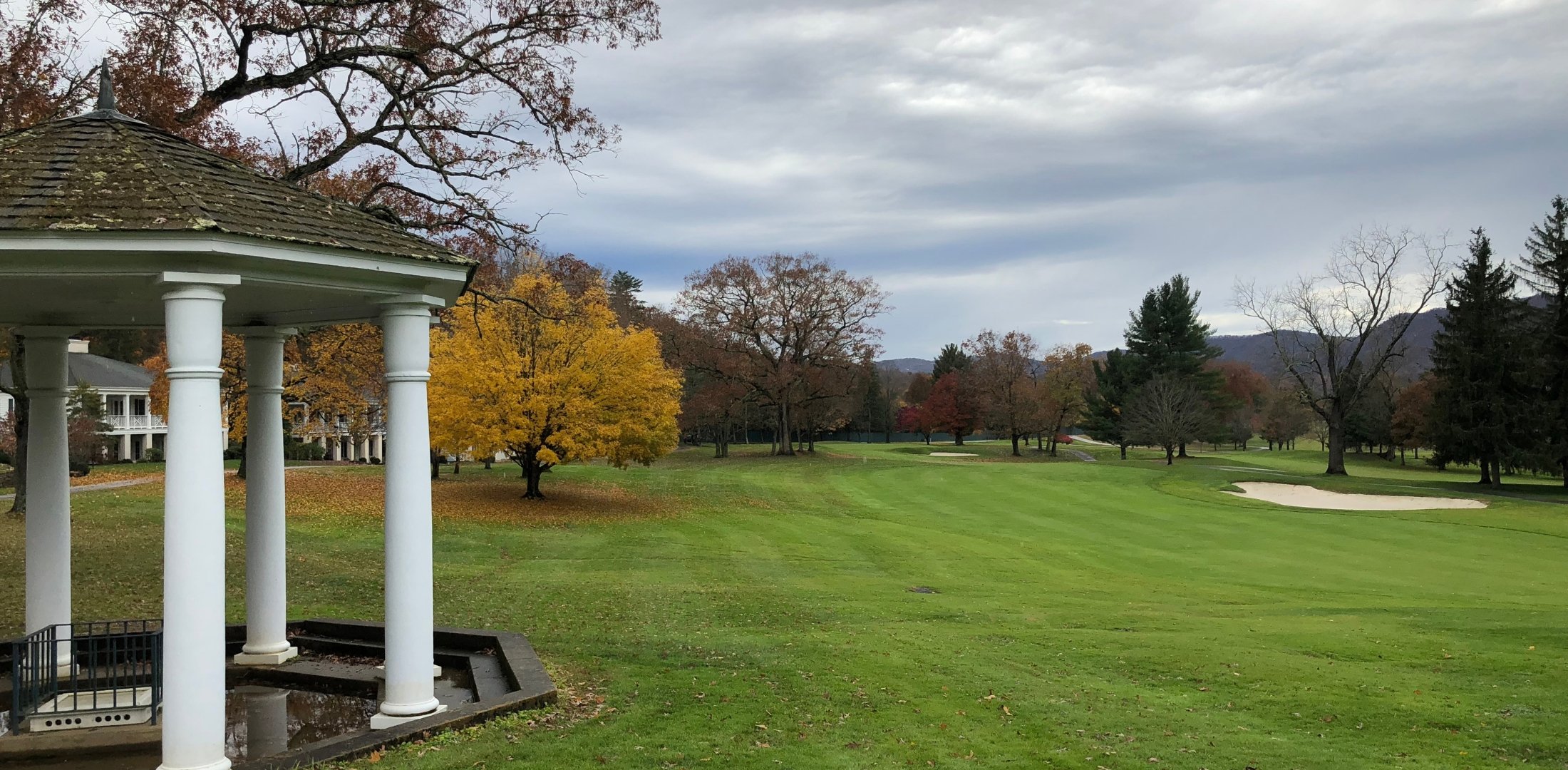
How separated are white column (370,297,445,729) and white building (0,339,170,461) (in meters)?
58.3

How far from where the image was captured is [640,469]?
159 feet

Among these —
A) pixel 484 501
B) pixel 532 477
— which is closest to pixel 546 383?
pixel 532 477

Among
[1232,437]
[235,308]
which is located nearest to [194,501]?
[235,308]

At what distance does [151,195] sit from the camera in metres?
6.67

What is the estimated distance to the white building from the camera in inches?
2279

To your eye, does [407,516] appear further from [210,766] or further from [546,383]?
[546,383]

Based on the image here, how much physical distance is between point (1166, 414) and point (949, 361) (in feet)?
135

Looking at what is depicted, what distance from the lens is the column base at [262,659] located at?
9.96m

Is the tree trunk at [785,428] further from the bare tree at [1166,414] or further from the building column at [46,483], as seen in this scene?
the building column at [46,483]

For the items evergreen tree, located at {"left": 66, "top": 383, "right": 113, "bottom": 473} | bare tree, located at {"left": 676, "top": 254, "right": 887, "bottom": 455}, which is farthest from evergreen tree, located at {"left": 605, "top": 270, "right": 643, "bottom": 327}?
evergreen tree, located at {"left": 66, "top": 383, "right": 113, "bottom": 473}

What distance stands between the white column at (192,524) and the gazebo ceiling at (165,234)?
297 mm

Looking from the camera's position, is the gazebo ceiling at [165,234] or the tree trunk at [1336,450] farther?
the tree trunk at [1336,450]

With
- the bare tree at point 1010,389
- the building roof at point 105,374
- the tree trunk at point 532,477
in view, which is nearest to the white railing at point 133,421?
the building roof at point 105,374

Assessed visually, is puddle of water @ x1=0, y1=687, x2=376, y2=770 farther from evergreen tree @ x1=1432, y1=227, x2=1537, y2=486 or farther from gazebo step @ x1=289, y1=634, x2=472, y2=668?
evergreen tree @ x1=1432, y1=227, x2=1537, y2=486
